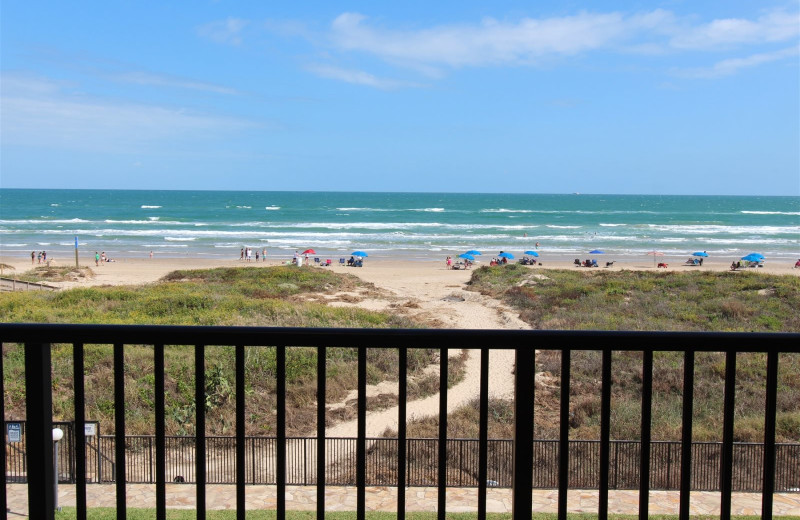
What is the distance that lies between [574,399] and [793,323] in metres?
9.10

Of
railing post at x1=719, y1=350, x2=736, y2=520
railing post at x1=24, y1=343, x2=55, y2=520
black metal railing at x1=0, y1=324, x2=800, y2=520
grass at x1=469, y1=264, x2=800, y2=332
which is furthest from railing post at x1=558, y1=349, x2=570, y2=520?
grass at x1=469, y1=264, x2=800, y2=332

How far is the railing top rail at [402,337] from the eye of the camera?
199 cm

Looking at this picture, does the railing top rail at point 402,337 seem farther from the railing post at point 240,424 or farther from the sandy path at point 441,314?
the sandy path at point 441,314

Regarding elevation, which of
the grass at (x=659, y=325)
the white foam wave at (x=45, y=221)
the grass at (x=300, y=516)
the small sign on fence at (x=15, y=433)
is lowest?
the grass at (x=659, y=325)

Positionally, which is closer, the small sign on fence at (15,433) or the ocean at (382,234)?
the small sign on fence at (15,433)

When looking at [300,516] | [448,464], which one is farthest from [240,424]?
[448,464]

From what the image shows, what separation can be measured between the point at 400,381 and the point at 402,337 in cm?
17

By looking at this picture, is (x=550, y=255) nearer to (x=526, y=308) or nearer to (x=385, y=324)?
(x=526, y=308)

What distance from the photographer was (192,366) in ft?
37.4

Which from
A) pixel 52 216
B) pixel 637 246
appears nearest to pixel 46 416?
pixel 637 246

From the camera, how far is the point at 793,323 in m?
16.2

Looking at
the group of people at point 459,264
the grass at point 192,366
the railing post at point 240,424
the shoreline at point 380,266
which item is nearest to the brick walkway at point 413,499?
the grass at point 192,366

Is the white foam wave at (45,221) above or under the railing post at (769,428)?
under

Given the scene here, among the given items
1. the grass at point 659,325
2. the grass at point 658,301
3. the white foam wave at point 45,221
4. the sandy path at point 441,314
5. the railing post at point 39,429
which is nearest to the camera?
the railing post at point 39,429
